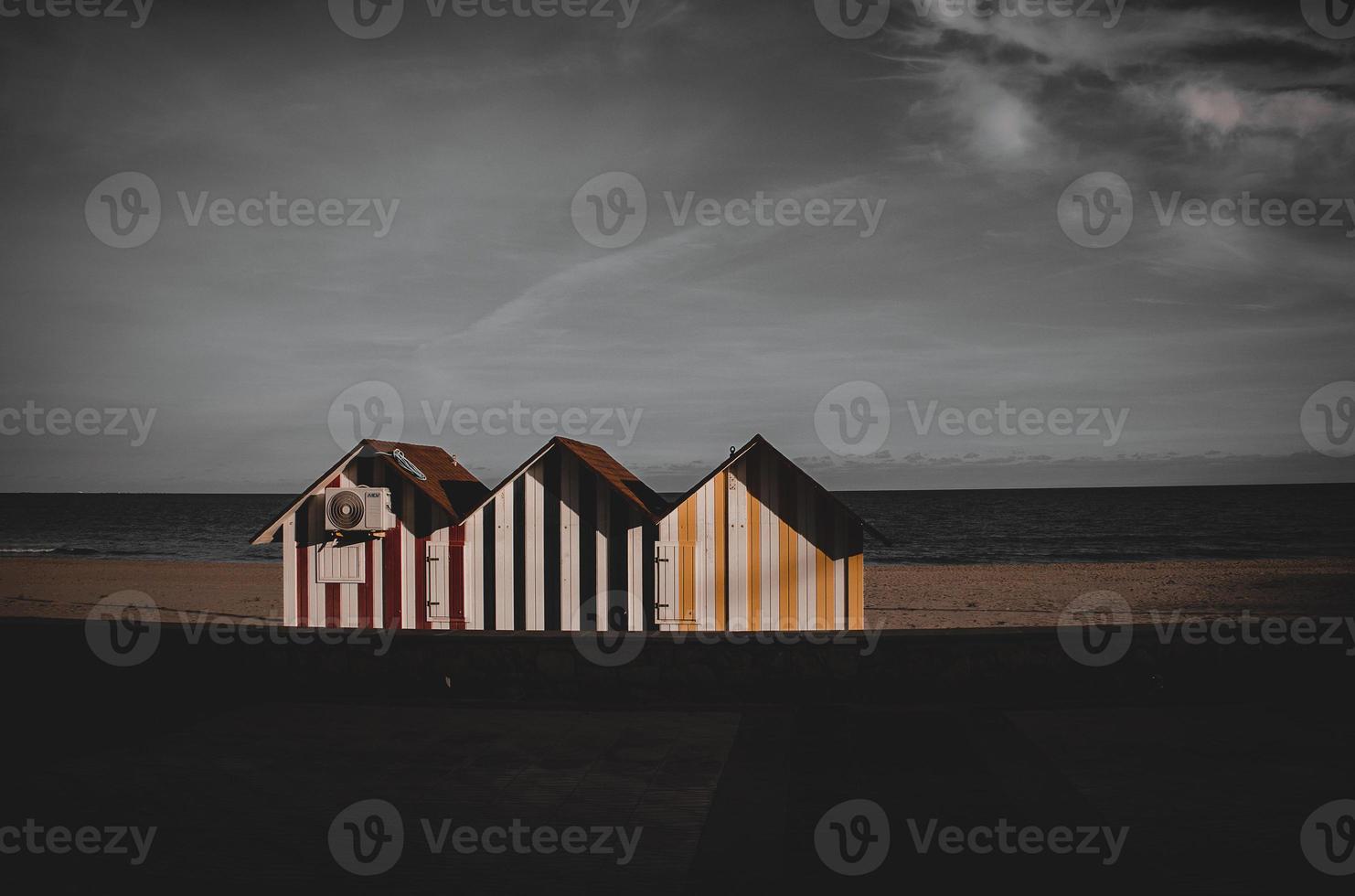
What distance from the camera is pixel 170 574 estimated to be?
36.9 m

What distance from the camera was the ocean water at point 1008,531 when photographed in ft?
167

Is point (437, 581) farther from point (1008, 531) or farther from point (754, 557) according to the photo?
point (1008, 531)

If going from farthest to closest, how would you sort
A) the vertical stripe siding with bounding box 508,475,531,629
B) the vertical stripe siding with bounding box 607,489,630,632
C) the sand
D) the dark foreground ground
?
the sand, the vertical stripe siding with bounding box 508,475,531,629, the vertical stripe siding with bounding box 607,489,630,632, the dark foreground ground

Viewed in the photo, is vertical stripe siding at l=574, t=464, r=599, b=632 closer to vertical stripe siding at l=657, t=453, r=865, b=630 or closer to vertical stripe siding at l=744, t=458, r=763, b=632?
vertical stripe siding at l=657, t=453, r=865, b=630

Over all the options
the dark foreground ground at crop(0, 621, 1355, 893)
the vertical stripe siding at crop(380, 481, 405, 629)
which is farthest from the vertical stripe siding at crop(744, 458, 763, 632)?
the vertical stripe siding at crop(380, 481, 405, 629)

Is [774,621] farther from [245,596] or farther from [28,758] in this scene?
[245,596]

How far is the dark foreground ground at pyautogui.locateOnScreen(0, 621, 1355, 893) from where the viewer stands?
217 inches

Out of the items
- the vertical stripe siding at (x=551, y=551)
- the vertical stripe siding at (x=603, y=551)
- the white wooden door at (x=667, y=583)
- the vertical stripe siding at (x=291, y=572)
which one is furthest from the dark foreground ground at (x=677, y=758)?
the vertical stripe siding at (x=291, y=572)

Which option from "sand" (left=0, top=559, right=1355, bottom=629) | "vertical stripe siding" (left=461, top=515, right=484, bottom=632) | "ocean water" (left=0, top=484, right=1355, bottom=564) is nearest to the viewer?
"vertical stripe siding" (left=461, top=515, right=484, bottom=632)

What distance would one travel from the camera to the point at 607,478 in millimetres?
13664

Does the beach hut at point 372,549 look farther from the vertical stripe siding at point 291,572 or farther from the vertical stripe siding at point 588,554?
the vertical stripe siding at point 588,554

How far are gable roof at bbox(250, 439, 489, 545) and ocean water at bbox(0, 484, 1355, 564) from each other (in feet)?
107

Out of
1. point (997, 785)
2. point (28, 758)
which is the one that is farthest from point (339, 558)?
point (997, 785)

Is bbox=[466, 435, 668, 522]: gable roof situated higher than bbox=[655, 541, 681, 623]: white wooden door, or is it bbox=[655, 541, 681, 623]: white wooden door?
bbox=[466, 435, 668, 522]: gable roof
